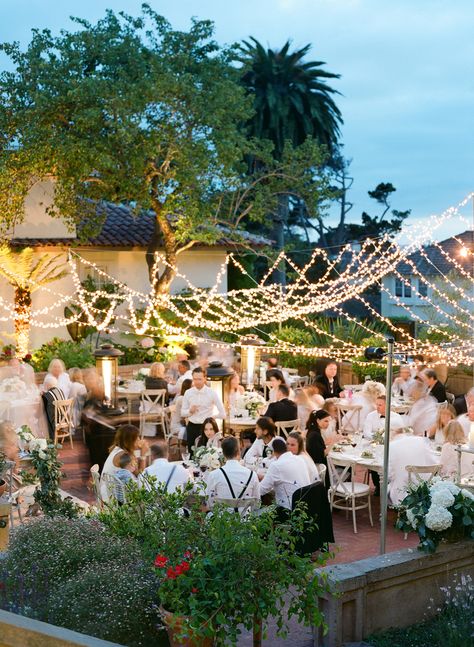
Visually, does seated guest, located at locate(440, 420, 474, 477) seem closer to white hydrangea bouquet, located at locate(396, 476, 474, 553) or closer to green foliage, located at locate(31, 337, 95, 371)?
white hydrangea bouquet, located at locate(396, 476, 474, 553)

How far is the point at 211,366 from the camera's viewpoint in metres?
12.6

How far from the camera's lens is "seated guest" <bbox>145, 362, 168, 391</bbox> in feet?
50.2

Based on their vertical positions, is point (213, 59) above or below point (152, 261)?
above

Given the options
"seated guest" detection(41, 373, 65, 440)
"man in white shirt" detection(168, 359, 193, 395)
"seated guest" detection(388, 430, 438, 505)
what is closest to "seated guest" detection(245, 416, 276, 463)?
"seated guest" detection(388, 430, 438, 505)

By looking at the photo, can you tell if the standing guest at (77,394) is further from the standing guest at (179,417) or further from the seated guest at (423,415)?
the seated guest at (423,415)

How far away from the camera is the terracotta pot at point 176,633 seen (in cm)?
521

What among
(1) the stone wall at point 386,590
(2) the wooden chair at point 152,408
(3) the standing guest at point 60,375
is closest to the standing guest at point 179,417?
(2) the wooden chair at point 152,408

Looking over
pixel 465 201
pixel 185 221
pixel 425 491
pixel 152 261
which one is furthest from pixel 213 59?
pixel 425 491

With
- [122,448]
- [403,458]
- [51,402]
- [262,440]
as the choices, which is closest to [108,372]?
[51,402]

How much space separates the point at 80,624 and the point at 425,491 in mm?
2855

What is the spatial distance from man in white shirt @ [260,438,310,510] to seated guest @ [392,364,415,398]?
265 inches

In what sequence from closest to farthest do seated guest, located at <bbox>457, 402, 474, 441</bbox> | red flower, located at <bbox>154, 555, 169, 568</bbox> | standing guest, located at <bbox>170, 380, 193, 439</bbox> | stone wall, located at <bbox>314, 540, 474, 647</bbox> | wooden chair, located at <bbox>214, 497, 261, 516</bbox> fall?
red flower, located at <bbox>154, 555, 169, 568</bbox> < stone wall, located at <bbox>314, 540, 474, 647</bbox> < wooden chair, located at <bbox>214, 497, 261, 516</bbox> < seated guest, located at <bbox>457, 402, 474, 441</bbox> < standing guest, located at <bbox>170, 380, 193, 439</bbox>

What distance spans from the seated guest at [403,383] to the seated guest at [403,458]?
16.7 feet

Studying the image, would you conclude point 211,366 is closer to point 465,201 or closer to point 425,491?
point 465,201
